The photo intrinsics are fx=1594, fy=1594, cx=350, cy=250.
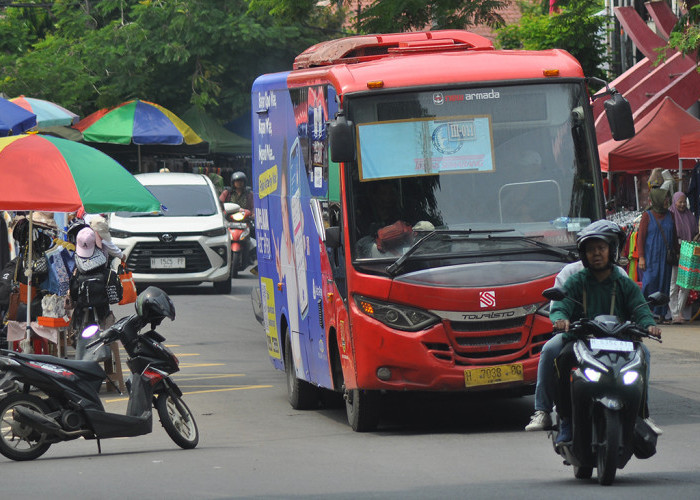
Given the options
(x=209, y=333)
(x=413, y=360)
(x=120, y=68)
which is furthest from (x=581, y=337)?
(x=120, y=68)

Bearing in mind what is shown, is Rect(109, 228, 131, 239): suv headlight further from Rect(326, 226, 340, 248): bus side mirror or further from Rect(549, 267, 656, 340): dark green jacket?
Rect(549, 267, 656, 340): dark green jacket

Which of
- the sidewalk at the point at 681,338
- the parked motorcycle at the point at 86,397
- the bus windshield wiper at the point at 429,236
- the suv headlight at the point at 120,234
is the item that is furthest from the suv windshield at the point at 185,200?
the bus windshield wiper at the point at 429,236

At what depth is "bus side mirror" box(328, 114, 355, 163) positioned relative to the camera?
11367mm

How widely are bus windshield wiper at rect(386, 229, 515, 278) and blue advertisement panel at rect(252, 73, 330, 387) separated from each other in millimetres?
1117

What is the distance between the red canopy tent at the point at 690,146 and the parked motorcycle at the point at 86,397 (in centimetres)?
1169

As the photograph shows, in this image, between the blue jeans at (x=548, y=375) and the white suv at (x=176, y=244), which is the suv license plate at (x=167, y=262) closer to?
Answer: the white suv at (x=176, y=244)

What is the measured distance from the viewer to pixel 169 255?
26.9m

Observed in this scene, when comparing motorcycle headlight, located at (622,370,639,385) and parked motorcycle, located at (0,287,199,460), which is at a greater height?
motorcycle headlight, located at (622,370,639,385)

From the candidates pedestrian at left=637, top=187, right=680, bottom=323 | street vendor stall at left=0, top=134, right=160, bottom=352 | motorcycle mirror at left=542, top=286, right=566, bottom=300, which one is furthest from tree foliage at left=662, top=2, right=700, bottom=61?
motorcycle mirror at left=542, top=286, right=566, bottom=300

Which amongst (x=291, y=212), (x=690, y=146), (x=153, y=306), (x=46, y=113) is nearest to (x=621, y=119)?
(x=291, y=212)

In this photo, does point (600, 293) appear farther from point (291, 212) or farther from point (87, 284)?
point (87, 284)

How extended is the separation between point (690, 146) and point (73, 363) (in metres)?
12.5

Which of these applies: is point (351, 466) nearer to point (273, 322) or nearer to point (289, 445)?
point (289, 445)

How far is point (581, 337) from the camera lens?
342 inches
